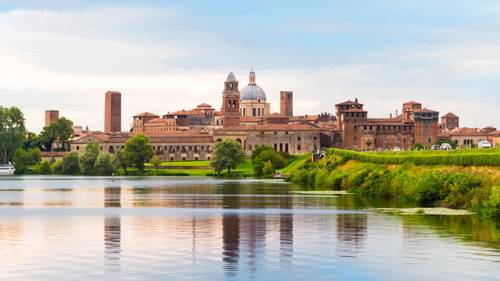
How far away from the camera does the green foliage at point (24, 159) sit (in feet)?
461

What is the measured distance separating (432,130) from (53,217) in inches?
5446

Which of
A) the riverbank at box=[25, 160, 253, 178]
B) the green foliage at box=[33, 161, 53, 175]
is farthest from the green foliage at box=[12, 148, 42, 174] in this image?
the green foliage at box=[33, 161, 53, 175]

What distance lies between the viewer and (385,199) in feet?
184

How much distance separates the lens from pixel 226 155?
392ft

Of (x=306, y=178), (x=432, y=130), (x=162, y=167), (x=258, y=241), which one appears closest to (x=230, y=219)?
(x=258, y=241)

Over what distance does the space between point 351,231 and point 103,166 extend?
91989 mm

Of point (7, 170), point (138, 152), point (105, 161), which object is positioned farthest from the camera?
point (7, 170)

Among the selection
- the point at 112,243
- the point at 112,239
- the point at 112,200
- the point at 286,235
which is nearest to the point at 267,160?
the point at 112,200

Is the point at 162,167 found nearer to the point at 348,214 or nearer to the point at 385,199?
the point at 385,199

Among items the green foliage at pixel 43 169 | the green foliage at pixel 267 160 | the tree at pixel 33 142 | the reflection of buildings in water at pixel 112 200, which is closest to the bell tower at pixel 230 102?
the tree at pixel 33 142

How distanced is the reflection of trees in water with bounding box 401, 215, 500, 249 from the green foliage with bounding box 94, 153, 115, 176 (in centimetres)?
8643

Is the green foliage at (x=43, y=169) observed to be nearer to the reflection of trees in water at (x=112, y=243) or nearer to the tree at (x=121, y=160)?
the tree at (x=121, y=160)

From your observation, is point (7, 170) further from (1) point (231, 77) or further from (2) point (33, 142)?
(1) point (231, 77)

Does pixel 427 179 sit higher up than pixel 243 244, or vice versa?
pixel 427 179
